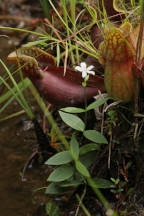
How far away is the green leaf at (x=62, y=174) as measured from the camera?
88 cm

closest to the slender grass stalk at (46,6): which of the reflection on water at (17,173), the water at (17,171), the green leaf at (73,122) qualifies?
the water at (17,171)

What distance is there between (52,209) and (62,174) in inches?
6.8

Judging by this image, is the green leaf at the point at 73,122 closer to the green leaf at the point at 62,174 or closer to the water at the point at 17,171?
the green leaf at the point at 62,174

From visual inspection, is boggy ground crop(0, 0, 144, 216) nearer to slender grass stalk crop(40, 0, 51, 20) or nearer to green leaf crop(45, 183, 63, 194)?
green leaf crop(45, 183, 63, 194)

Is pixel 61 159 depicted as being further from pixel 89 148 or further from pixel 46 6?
pixel 46 6

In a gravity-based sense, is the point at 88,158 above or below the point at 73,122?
below

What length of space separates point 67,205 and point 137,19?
0.68 m

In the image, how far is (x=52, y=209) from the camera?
99 centimetres

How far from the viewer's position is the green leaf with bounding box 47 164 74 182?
882mm

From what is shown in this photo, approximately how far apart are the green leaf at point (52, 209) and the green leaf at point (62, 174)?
16cm

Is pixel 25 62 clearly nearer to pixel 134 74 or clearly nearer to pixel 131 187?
pixel 134 74

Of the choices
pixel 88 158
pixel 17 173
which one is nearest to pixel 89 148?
pixel 88 158

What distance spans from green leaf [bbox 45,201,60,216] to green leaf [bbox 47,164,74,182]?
6.4 inches

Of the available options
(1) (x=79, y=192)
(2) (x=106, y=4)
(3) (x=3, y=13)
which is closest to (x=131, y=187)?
(1) (x=79, y=192)
